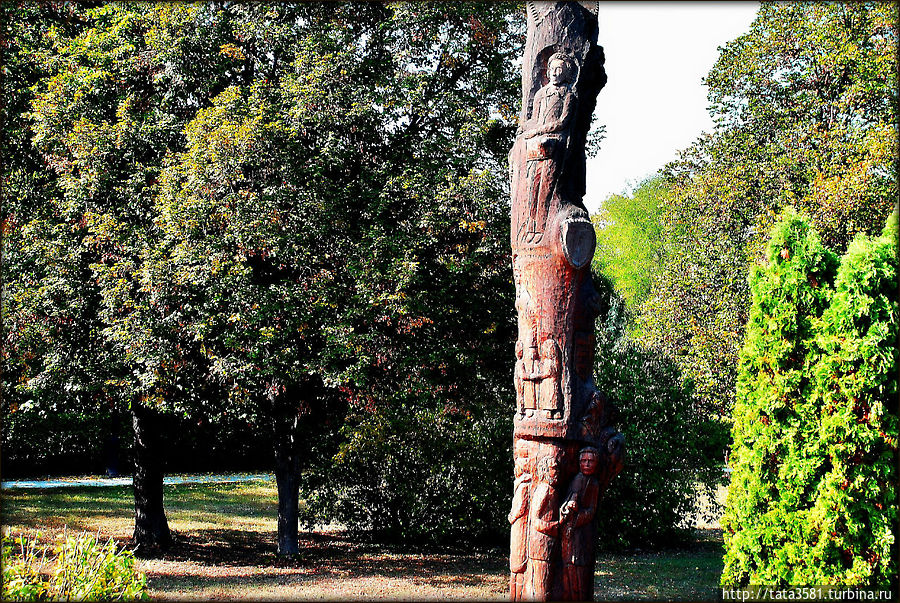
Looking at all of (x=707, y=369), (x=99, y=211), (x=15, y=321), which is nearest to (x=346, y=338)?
(x=99, y=211)

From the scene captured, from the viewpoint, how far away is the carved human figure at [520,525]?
574cm

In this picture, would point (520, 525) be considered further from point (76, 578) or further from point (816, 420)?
point (816, 420)

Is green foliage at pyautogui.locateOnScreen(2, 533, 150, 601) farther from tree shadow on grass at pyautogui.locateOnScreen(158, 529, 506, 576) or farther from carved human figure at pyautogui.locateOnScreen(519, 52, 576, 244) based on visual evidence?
tree shadow on grass at pyautogui.locateOnScreen(158, 529, 506, 576)

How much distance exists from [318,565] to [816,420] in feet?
23.7

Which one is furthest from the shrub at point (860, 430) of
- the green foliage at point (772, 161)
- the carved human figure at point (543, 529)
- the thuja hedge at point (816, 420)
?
the green foliage at point (772, 161)

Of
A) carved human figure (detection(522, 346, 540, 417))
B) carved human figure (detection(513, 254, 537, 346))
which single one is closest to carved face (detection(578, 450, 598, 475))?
carved human figure (detection(522, 346, 540, 417))

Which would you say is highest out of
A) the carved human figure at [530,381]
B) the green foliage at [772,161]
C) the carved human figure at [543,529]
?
the green foliage at [772,161]

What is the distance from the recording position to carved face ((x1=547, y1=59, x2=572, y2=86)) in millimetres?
5938

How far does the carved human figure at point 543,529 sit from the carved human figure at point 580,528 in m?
0.08

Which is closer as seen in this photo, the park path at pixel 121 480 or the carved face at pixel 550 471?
the carved face at pixel 550 471

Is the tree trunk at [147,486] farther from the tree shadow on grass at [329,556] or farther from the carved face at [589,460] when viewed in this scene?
the carved face at [589,460]

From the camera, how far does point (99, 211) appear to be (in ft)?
35.2

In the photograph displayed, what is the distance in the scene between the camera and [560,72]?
5.95 m

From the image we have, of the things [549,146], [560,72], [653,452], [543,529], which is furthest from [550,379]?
[653,452]
